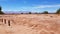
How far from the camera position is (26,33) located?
71.4 feet

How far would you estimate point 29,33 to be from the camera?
71.3 feet

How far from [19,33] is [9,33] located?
115cm

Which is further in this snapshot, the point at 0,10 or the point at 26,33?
the point at 0,10

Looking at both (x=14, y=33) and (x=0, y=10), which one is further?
(x=0, y=10)

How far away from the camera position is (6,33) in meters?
21.6

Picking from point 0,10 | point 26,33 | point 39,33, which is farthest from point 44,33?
point 0,10

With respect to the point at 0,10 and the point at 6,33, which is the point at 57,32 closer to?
the point at 6,33

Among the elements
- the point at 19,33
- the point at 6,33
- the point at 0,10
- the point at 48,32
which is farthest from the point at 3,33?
the point at 0,10

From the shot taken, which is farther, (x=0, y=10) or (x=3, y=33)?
(x=0, y=10)

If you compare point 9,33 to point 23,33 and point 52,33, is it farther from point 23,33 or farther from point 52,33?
point 52,33

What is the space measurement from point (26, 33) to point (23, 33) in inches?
13.8

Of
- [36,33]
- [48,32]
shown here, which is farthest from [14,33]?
[48,32]

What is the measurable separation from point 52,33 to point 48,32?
0.59m

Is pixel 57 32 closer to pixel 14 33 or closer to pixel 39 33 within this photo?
pixel 39 33
